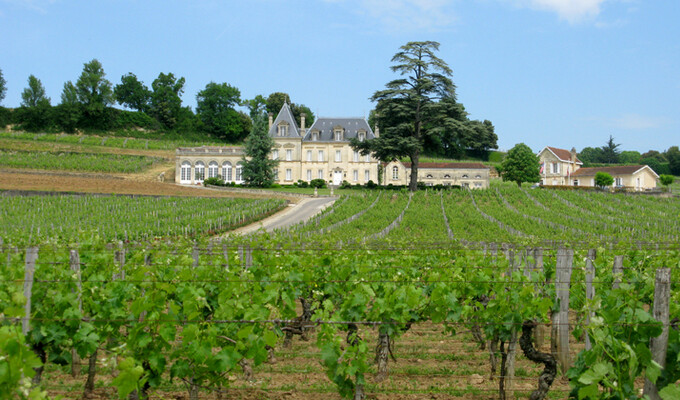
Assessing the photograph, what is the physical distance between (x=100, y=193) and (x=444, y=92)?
24863 millimetres

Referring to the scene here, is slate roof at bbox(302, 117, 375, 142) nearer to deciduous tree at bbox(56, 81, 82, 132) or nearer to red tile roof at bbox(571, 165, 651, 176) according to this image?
red tile roof at bbox(571, 165, 651, 176)

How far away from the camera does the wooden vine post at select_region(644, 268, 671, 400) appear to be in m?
3.71

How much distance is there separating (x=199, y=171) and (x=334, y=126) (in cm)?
1465

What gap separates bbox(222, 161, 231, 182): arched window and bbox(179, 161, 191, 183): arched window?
3314 mm

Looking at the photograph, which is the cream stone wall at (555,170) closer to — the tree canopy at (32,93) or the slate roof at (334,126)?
the slate roof at (334,126)

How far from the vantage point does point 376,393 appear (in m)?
5.78

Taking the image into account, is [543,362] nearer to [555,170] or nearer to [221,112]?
[555,170]

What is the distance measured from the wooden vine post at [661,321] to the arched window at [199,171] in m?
52.7

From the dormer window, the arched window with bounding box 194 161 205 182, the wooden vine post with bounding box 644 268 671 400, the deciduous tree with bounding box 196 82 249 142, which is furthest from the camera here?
the deciduous tree with bounding box 196 82 249 142

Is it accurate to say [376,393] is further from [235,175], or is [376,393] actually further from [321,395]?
[235,175]

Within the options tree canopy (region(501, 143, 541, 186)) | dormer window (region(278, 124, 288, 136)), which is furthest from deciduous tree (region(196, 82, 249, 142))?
tree canopy (region(501, 143, 541, 186))

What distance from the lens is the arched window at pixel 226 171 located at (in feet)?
179

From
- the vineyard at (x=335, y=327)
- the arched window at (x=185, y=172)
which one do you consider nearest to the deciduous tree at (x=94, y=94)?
the arched window at (x=185, y=172)

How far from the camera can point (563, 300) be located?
18.7ft
